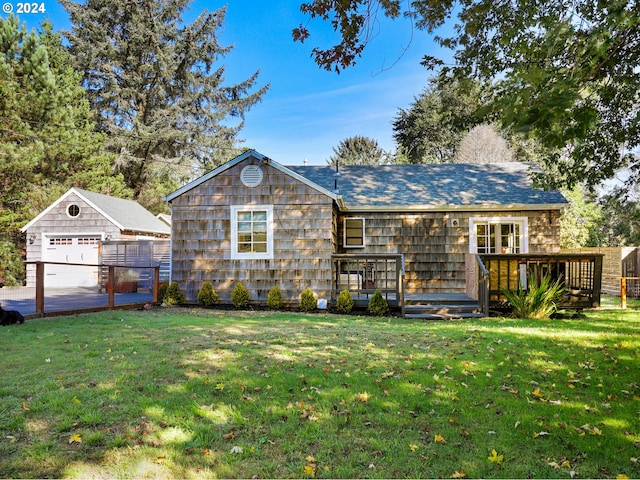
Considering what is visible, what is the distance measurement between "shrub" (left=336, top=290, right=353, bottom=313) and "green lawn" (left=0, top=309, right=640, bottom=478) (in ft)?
12.9

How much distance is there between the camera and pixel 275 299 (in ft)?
35.3

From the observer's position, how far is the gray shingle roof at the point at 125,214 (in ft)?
56.4

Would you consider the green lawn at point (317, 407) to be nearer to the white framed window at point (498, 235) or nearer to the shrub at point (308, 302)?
the shrub at point (308, 302)

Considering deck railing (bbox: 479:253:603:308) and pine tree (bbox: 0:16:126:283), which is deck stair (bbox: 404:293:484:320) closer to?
deck railing (bbox: 479:253:603:308)

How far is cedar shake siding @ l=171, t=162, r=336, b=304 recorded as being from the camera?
11.0 meters

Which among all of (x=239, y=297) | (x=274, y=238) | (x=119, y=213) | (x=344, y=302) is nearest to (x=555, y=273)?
(x=344, y=302)

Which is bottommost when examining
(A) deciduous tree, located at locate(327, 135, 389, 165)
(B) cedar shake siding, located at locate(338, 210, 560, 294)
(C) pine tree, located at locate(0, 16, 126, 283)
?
(B) cedar shake siding, located at locate(338, 210, 560, 294)

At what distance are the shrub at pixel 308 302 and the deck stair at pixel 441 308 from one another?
2383 millimetres

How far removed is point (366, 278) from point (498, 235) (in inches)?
210

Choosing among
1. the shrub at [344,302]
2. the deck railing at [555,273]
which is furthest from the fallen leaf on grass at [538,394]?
the shrub at [344,302]

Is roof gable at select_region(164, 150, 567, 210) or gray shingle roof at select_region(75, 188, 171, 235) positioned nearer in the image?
roof gable at select_region(164, 150, 567, 210)

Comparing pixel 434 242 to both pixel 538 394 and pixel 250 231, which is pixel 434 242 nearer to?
pixel 250 231

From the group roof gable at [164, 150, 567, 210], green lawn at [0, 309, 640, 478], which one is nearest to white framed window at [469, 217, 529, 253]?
roof gable at [164, 150, 567, 210]

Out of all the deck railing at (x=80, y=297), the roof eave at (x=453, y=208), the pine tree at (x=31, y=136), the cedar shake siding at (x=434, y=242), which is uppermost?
the pine tree at (x=31, y=136)
